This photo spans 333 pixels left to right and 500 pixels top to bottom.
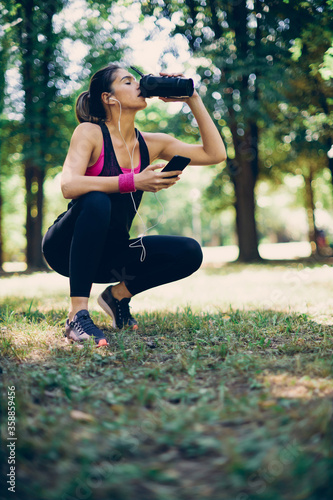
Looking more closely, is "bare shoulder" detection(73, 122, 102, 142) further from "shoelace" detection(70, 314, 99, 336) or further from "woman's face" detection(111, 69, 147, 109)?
"shoelace" detection(70, 314, 99, 336)

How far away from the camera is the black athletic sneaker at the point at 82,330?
2445mm

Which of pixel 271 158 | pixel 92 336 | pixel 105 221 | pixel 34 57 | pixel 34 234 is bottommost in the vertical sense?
pixel 92 336

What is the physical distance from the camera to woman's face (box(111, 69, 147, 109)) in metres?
2.73

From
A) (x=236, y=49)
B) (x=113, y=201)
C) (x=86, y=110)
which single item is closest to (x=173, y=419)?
(x=113, y=201)

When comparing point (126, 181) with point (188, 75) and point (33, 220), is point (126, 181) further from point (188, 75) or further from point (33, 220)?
point (33, 220)

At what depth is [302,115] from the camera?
10.9m

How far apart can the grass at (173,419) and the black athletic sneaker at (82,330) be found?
0.25 feet

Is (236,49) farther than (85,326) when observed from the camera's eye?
Yes

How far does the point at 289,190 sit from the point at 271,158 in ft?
19.1

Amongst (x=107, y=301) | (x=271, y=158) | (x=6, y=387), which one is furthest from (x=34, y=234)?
(x=6, y=387)

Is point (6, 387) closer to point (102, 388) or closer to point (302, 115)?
point (102, 388)

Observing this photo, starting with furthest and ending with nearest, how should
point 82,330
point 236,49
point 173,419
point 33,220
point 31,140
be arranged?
1. point 33,220
2. point 31,140
3. point 236,49
4. point 82,330
5. point 173,419

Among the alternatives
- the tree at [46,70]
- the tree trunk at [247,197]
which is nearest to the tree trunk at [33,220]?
the tree at [46,70]

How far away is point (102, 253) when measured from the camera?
2.89 metres
